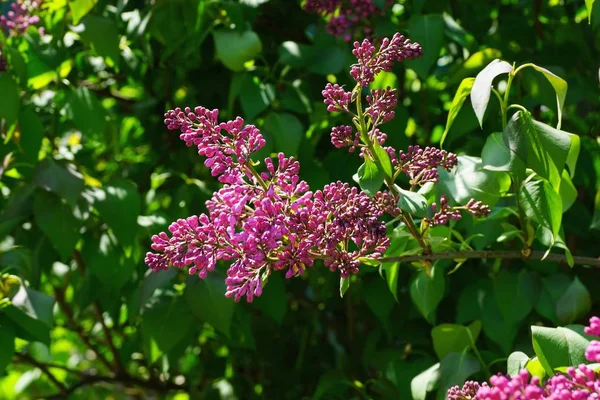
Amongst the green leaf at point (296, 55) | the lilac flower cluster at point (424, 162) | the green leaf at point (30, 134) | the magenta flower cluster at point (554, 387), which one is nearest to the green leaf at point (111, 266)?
the green leaf at point (30, 134)

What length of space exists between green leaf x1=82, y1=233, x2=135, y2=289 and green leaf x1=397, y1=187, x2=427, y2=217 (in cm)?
84

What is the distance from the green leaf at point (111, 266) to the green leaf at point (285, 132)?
1.18 ft

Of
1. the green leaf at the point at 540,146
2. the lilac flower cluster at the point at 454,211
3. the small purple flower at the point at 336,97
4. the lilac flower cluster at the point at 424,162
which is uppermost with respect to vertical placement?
the small purple flower at the point at 336,97

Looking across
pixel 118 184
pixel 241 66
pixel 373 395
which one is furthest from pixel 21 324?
pixel 373 395

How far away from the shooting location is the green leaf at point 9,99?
1.58m

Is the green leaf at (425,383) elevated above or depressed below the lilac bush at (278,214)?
below

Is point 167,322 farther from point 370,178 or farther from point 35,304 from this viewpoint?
point 370,178

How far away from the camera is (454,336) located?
1344 millimetres

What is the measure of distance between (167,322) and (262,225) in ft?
2.47

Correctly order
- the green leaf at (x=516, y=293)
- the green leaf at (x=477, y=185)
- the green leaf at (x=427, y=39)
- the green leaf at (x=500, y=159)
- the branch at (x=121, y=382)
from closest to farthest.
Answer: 1. the green leaf at (x=500, y=159)
2. the green leaf at (x=477, y=185)
3. the green leaf at (x=516, y=293)
4. the green leaf at (x=427, y=39)
5. the branch at (x=121, y=382)

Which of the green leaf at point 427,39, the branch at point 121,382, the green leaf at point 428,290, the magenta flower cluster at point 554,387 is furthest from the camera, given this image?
the branch at point 121,382

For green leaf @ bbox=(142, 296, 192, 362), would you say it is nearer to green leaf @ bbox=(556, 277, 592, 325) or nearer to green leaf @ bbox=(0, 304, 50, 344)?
green leaf @ bbox=(0, 304, 50, 344)

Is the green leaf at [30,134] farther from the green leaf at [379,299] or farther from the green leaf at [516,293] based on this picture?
the green leaf at [516,293]

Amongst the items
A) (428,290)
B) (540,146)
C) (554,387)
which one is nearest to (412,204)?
(540,146)
